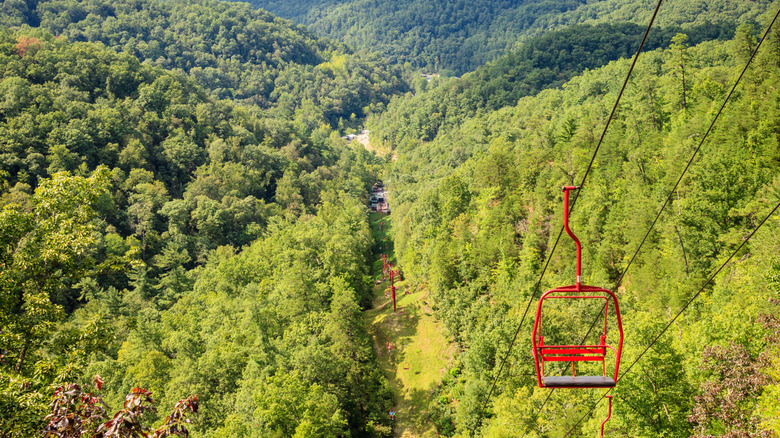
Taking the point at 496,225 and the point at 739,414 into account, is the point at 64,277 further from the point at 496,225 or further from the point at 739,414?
the point at 496,225

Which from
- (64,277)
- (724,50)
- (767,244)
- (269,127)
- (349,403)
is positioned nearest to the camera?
(64,277)

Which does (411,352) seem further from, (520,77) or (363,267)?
(520,77)

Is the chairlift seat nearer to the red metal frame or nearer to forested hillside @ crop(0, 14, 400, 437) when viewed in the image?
the red metal frame

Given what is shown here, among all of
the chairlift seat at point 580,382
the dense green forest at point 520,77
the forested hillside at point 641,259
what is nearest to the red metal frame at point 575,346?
the chairlift seat at point 580,382

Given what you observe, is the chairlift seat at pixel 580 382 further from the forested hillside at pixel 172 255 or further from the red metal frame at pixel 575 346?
the forested hillside at pixel 172 255

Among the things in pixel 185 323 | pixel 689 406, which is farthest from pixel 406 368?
pixel 689 406

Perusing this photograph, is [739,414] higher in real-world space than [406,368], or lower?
higher

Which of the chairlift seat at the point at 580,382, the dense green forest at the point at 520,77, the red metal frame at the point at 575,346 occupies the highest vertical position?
Result: the red metal frame at the point at 575,346

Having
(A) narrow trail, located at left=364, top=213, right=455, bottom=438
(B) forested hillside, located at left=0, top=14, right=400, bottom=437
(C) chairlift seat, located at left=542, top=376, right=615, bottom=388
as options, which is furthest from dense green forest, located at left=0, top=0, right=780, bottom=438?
(C) chairlift seat, located at left=542, top=376, right=615, bottom=388
